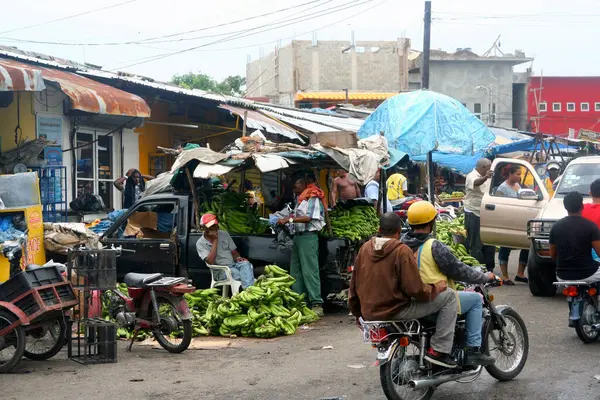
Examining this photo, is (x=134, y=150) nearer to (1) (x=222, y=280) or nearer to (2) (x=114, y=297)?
(1) (x=222, y=280)

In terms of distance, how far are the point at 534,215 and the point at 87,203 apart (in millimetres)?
8278

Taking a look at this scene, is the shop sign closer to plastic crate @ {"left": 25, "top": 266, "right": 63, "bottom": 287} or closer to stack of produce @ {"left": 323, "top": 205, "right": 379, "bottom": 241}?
stack of produce @ {"left": 323, "top": 205, "right": 379, "bottom": 241}

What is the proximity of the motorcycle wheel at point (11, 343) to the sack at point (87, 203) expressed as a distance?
7924 millimetres

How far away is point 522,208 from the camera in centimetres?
1341

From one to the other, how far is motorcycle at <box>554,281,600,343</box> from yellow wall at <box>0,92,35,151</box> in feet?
33.2

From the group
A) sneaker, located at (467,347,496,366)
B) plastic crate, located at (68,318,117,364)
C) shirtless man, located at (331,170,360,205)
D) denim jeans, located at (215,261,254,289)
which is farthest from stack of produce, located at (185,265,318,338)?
shirtless man, located at (331,170,360,205)

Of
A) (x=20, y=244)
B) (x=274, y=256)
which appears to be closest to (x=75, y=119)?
(x=20, y=244)

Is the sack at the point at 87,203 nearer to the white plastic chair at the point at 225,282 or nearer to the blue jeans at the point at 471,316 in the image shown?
the white plastic chair at the point at 225,282

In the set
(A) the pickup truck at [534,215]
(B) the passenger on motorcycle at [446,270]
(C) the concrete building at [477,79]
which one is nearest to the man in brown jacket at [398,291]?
(B) the passenger on motorcycle at [446,270]

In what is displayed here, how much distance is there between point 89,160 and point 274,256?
6939 millimetres

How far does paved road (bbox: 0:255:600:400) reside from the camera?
6.89 metres

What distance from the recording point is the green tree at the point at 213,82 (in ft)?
183

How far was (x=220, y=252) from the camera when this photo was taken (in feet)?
35.5

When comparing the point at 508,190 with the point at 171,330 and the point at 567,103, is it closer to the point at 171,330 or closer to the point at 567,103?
the point at 171,330
